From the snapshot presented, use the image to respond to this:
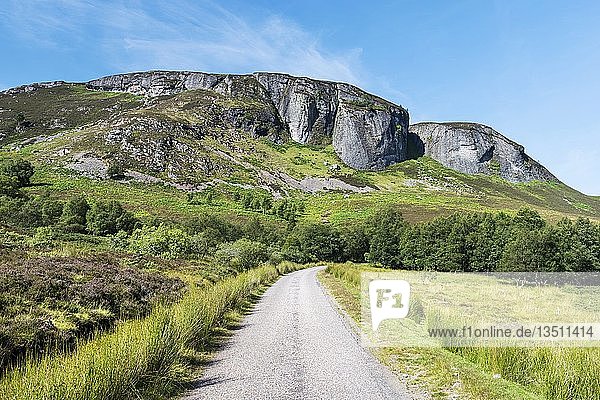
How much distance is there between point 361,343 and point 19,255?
Result: 15.0 metres

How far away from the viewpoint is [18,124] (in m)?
187

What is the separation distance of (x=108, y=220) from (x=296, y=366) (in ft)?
211

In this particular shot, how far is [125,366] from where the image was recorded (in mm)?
7016

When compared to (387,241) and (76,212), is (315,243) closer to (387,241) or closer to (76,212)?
(387,241)

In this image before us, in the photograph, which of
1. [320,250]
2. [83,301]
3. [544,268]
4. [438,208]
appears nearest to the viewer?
[83,301]

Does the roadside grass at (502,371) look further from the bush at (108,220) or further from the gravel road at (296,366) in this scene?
A: the bush at (108,220)

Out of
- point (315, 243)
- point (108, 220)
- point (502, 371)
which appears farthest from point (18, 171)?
point (502, 371)

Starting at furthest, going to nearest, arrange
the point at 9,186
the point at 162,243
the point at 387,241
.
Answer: the point at 9,186, the point at 387,241, the point at 162,243

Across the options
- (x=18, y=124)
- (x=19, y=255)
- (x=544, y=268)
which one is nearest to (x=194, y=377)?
(x=19, y=255)

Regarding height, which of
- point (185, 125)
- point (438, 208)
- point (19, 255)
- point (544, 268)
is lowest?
point (544, 268)

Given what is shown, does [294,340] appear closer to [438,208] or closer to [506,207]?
[438,208]

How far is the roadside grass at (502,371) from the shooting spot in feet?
24.5

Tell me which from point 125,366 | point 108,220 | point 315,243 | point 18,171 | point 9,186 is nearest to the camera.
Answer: point 125,366

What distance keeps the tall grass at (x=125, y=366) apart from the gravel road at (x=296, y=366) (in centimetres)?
70
